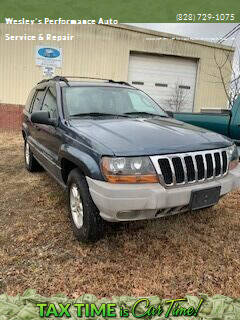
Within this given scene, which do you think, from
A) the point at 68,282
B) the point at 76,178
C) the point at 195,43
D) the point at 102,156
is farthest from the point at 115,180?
the point at 195,43

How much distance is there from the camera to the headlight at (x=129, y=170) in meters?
2.61

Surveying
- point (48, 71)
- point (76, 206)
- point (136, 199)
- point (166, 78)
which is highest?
point (166, 78)

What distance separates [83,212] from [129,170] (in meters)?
0.70

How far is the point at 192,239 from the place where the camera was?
130 inches

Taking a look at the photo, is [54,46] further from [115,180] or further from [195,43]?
[115,180]

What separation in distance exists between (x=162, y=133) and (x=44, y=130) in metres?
1.96

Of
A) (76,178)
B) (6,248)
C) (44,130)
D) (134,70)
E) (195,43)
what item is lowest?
(6,248)

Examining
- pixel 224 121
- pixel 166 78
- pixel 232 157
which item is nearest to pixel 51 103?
pixel 232 157

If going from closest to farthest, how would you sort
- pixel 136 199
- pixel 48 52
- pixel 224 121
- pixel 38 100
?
pixel 136 199
pixel 38 100
pixel 224 121
pixel 48 52

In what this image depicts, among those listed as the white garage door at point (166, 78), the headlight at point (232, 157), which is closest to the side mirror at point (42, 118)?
the headlight at point (232, 157)

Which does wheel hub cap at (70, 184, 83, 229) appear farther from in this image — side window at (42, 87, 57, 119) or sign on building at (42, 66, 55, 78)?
sign on building at (42, 66, 55, 78)

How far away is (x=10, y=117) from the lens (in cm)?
1292

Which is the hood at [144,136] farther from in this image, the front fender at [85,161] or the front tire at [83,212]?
the front tire at [83,212]

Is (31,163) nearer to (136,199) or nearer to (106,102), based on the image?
(106,102)
